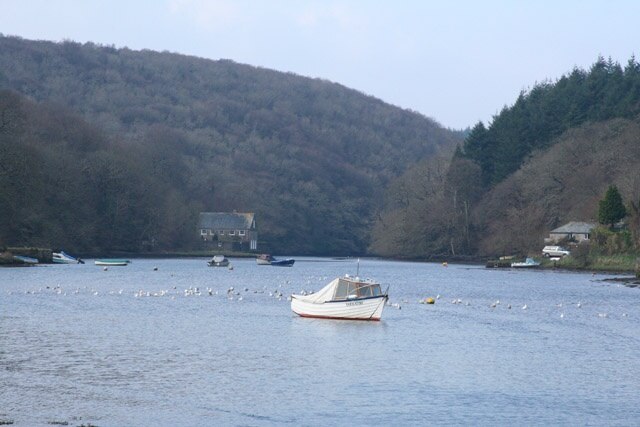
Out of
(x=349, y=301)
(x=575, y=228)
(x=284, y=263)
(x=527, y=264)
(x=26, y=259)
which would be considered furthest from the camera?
(x=284, y=263)

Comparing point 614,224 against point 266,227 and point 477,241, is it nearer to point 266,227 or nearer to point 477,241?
point 477,241

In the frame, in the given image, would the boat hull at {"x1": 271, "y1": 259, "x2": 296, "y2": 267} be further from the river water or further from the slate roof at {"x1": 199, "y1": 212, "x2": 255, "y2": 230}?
the river water

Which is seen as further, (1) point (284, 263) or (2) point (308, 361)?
(1) point (284, 263)

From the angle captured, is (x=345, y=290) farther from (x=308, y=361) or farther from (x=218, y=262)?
(x=218, y=262)

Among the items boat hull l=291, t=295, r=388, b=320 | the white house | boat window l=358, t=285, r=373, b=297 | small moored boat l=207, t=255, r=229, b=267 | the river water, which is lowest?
the river water

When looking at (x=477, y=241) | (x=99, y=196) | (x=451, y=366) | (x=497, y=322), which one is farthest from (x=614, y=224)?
(x=451, y=366)

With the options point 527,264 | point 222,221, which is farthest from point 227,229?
point 527,264

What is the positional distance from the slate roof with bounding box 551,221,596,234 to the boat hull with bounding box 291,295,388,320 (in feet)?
197

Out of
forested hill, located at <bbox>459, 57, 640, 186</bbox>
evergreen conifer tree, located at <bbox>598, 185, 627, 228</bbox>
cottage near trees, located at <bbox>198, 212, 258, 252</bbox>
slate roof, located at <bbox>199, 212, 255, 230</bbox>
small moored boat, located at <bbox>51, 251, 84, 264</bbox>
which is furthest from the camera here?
slate roof, located at <bbox>199, 212, 255, 230</bbox>

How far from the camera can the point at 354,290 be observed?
4656cm

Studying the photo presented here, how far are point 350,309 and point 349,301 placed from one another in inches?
18.6

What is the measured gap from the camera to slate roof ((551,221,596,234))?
103m

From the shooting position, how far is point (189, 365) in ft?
105

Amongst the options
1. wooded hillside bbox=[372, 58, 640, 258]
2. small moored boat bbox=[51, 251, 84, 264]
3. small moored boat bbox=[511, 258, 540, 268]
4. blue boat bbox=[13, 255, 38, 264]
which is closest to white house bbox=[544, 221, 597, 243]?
wooded hillside bbox=[372, 58, 640, 258]
